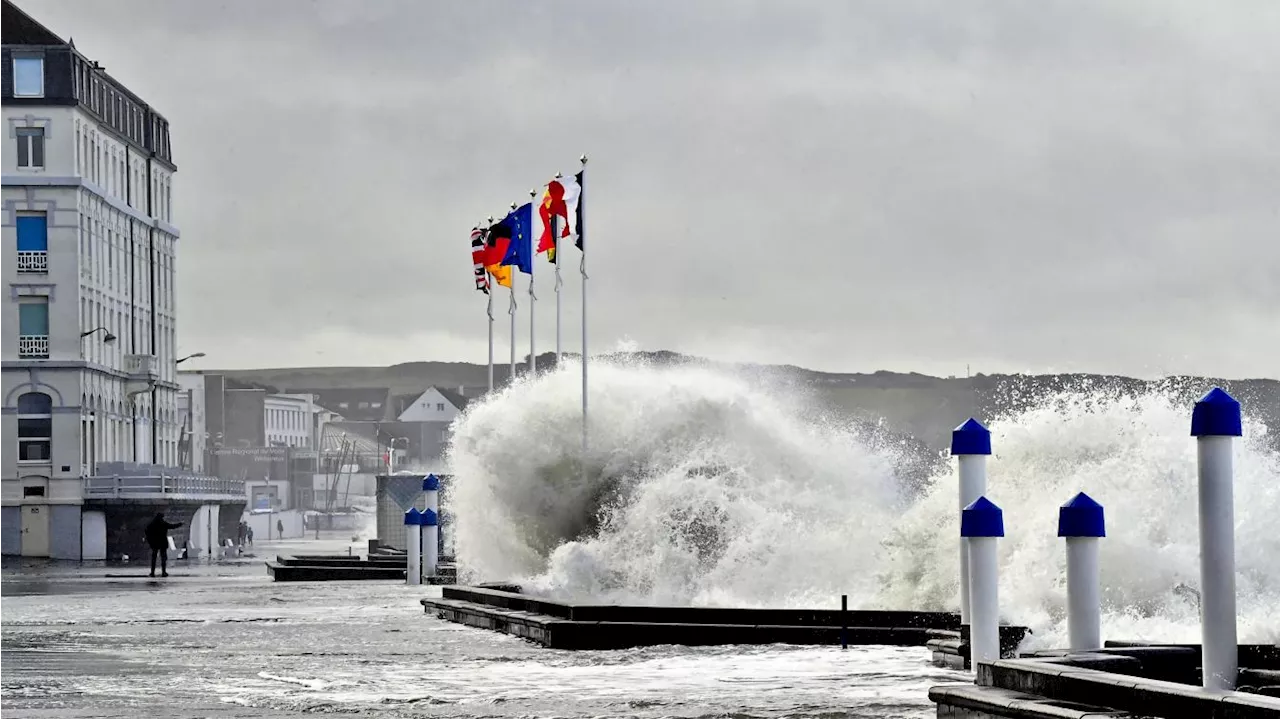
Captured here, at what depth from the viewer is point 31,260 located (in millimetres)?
75375

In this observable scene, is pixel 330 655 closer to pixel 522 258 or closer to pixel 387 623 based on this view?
pixel 387 623

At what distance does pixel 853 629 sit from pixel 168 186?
251ft

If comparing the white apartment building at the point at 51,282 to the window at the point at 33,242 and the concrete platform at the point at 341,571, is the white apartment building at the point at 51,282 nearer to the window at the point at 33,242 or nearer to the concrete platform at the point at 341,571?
the window at the point at 33,242

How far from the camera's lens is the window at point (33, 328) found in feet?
247

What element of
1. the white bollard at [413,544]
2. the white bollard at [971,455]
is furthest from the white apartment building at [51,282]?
the white bollard at [971,455]

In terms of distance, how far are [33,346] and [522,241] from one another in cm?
3658

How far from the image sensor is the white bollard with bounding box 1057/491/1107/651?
10852 millimetres

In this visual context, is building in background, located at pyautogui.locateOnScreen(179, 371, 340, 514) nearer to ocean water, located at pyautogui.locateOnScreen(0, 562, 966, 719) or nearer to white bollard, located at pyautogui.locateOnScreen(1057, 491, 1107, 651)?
ocean water, located at pyautogui.locateOnScreen(0, 562, 966, 719)

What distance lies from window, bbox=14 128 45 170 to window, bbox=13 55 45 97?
146 cm

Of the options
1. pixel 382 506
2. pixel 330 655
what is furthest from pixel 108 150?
pixel 330 655

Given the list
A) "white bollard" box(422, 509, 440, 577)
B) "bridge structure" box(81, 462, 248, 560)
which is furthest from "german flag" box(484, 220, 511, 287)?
"bridge structure" box(81, 462, 248, 560)

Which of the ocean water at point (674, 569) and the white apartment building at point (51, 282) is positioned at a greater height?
the white apartment building at point (51, 282)

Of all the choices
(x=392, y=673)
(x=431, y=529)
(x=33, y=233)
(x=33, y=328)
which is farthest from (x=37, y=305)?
(x=392, y=673)

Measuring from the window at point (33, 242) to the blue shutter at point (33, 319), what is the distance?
4.43 ft
